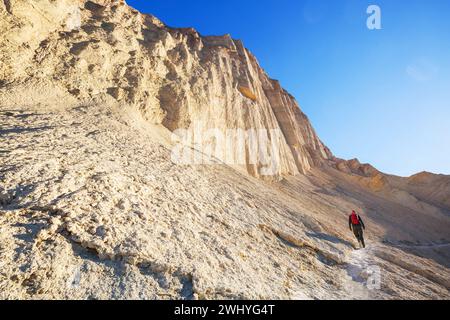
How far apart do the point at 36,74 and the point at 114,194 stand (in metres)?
8.62

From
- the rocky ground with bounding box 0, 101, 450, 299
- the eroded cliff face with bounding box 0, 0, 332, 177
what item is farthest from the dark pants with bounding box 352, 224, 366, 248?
the eroded cliff face with bounding box 0, 0, 332, 177

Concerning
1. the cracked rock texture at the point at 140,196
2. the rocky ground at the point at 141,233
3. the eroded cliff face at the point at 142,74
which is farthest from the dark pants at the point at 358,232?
the eroded cliff face at the point at 142,74

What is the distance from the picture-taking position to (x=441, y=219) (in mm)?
25000

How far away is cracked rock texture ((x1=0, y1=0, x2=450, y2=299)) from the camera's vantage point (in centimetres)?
482

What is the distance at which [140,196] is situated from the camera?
7016 mm

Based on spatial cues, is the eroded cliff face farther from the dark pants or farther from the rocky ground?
the dark pants

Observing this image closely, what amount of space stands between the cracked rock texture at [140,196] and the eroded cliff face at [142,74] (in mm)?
81

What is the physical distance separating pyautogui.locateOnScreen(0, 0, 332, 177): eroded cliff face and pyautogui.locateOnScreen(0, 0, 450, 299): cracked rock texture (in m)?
0.08
